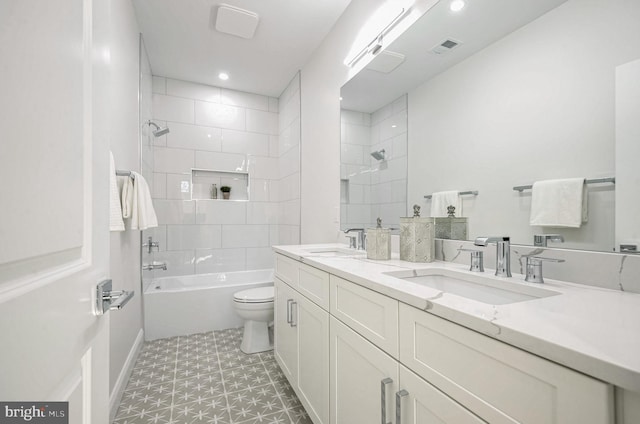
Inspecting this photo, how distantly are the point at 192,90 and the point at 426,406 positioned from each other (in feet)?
11.7

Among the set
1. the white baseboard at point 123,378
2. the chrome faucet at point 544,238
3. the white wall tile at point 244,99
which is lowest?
the white baseboard at point 123,378

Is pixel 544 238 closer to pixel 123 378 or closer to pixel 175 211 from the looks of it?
pixel 123 378

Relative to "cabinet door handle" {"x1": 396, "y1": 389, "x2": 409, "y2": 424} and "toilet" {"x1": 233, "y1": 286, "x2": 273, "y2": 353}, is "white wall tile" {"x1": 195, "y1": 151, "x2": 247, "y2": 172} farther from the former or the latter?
"cabinet door handle" {"x1": 396, "y1": 389, "x2": 409, "y2": 424}

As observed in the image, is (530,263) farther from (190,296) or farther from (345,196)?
(190,296)

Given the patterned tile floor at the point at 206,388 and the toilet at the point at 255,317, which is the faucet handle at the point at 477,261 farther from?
the toilet at the point at 255,317

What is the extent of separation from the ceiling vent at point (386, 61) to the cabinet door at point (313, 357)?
139cm

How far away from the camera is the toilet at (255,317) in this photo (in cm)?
228

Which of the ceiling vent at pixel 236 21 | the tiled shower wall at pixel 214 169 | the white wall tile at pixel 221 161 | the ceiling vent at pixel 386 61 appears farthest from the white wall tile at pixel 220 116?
the ceiling vent at pixel 386 61

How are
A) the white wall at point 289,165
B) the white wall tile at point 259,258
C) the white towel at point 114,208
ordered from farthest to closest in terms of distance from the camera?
the white wall tile at point 259,258, the white wall at point 289,165, the white towel at point 114,208

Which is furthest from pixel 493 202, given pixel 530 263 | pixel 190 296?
pixel 190 296

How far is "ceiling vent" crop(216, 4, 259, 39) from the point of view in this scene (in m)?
2.09

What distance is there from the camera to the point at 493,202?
1.13m

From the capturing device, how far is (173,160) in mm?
3145

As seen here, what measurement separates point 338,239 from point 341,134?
793 millimetres
